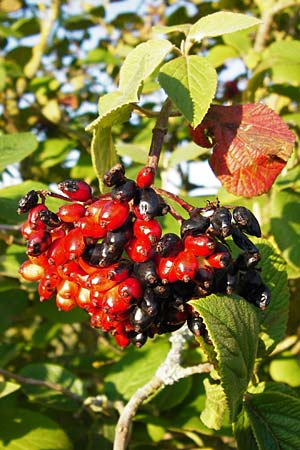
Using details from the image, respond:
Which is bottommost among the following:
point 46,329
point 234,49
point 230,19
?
point 46,329

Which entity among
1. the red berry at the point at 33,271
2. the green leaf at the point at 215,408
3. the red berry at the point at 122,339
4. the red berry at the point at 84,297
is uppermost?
the red berry at the point at 33,271

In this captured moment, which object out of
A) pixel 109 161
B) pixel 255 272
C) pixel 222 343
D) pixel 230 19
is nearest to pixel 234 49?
pixel 230 19

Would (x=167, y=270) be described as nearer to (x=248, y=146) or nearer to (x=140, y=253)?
(x=140, y=253)

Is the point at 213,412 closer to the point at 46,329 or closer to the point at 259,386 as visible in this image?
the point at 259,386

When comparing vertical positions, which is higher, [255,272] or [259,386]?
[255,272]

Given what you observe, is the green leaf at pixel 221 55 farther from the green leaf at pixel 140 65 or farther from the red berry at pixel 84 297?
the red berry at pixel 84 297

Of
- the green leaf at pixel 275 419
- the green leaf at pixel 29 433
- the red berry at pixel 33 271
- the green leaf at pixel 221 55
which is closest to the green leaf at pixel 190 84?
the red berry at pixel 33 271

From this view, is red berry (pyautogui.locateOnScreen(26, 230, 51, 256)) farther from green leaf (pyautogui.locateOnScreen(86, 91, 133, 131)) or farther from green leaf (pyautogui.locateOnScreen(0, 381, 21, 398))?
green leaf (pyautogui.locateOnScreen(0, 381, 21, 398))
